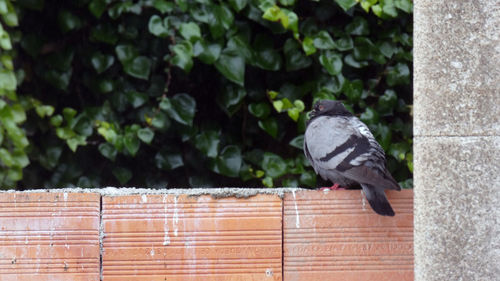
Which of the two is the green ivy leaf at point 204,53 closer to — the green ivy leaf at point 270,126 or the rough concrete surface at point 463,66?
the green ivy leaf at point 270,126

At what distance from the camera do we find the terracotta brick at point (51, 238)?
2162 mm

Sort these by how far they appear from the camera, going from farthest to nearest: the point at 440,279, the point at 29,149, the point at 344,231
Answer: the point at 29,149
the point at 344,231
the point at 440,279

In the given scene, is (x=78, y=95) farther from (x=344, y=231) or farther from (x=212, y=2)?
(x=344, y=231)

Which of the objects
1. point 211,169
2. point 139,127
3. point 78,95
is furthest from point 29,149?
point 211,169

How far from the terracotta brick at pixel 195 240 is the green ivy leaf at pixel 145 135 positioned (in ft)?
3.38

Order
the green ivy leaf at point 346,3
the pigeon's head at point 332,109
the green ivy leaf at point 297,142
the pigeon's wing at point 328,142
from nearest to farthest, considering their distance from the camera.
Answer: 1. the pigeon's wing at point 328,142
2. the pigeon's head at point 332,109
3. the green ivy leaf at point 346,3
4. the green ivy leaf at point 297,142

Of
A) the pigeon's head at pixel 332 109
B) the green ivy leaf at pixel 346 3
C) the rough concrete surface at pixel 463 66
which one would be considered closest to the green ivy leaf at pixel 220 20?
the green ivy leaf at pixel 346 3

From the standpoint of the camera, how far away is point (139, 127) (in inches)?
127

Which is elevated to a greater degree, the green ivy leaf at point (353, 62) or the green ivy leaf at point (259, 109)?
the green ivy leaf at point (353, 62)

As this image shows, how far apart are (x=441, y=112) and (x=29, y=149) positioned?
92.7 inches

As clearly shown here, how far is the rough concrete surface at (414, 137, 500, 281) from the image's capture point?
1.57 m

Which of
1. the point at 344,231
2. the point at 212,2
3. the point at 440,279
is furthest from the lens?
the point at 212,2

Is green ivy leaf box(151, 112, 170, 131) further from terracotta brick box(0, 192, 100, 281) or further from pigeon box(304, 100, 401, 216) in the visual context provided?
terracotta brick box(0, 192, 100, 281)

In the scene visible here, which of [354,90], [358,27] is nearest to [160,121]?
[354,90]
